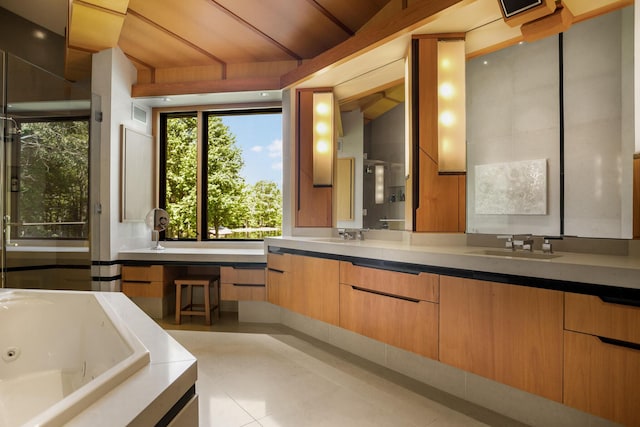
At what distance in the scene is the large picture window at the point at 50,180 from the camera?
2.86 metres

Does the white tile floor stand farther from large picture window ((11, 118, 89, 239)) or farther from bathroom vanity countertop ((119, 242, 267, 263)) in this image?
large picture window ((11, 118, 89, 239))

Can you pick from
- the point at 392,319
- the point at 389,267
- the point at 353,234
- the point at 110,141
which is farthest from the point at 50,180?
the point at 392,319

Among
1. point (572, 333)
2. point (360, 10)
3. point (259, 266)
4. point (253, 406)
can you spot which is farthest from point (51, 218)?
point (572, 333)

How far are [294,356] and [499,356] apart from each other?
59.6 inches

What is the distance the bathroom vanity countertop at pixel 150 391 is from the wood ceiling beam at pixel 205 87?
3.15 m

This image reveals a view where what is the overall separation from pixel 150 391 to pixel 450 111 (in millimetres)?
2475

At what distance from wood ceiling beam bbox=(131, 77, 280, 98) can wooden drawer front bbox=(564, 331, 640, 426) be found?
132 inches

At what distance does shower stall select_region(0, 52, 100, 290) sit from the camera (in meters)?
2.78

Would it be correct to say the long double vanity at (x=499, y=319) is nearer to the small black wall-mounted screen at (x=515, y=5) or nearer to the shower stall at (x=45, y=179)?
the small black wall-mounted screen at (x=515, y=5)

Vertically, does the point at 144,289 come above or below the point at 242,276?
below

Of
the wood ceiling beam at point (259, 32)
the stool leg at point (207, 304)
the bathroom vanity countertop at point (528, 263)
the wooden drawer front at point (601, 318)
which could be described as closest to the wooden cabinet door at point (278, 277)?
the stool leg at point (207, 304)

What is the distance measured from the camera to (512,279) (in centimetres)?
179

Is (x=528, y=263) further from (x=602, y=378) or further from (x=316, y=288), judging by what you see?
(x=316, y=288)

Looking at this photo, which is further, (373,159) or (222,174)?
(222,174)
